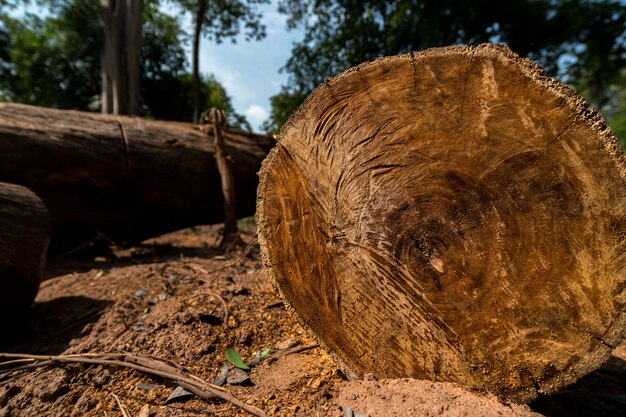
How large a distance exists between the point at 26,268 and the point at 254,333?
4.57ft

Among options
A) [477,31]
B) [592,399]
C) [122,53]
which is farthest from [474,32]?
[592,399]

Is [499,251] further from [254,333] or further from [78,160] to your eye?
[78,160]

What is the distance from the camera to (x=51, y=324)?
2250 mm

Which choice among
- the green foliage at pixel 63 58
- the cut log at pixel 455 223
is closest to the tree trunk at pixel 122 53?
→ the green foliage at pixel 63 58

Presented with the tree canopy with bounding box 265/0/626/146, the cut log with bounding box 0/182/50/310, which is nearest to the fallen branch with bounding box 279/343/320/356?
the cut log with bounding box 0/182/50/310

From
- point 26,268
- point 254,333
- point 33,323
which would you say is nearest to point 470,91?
point 254,333

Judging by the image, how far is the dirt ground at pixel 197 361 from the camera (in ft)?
4.28

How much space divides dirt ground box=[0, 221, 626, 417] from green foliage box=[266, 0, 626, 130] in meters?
9.48

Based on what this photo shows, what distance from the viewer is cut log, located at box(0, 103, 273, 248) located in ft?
10.9

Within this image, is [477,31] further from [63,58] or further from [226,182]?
[63,58]

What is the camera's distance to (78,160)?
345 centimetres

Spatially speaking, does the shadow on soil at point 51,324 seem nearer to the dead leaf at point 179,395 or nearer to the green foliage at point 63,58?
the dead leaf at point 179,395

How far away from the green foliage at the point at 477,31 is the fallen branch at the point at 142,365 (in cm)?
1023

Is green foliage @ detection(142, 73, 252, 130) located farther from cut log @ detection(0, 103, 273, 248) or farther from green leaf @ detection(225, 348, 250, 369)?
green leaf @ detection(225, 348, 250, 369)
